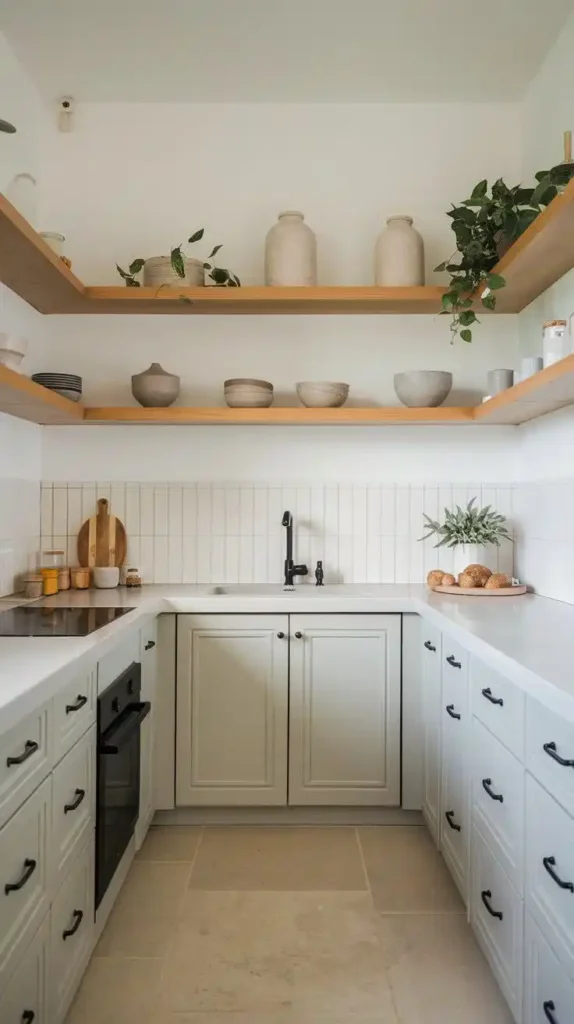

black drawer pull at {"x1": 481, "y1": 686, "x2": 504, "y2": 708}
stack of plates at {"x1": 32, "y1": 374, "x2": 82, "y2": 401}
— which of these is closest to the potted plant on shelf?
black drawer pull at {"x1": 481, "y1": 686, "x2": 504, "y2": 708}

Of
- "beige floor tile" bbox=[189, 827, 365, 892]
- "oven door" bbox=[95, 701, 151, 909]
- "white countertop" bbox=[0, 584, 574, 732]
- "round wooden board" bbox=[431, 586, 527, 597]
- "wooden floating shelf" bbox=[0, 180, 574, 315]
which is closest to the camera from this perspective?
"white countertop" bbox=[0, 584, 574, 732]

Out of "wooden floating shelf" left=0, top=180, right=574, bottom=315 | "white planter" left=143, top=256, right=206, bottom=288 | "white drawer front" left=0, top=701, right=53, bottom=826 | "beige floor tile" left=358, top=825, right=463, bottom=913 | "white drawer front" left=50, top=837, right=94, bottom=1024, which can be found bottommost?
"beige floor tile" left=358, top=825, right=463, bottom=913

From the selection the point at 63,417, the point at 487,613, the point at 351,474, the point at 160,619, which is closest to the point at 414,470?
the point at 351,474

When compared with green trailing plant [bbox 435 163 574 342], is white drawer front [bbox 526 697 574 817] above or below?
below

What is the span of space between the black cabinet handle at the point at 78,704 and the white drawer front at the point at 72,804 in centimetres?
9

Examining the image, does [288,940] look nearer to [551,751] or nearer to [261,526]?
[551,751]

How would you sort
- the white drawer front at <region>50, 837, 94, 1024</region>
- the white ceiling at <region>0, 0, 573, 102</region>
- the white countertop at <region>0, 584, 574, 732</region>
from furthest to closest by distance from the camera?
the white ceiling at <region>0, 0, 573, 102</region>
the white drawer front at <region>50, 837, 94, 1024</region>
the white countertop at <region>0, 584, 574, 732</region>

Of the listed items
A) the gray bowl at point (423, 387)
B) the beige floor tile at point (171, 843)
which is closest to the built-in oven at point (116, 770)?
the beige floor tile at point (171, 843)

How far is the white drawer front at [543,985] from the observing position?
4.26ft

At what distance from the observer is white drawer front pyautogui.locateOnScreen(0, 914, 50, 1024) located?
1293mm

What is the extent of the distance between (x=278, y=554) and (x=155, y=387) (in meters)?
0.89

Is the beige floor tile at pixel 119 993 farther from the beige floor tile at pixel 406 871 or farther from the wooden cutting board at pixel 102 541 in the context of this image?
the wooden cutting board at pixel 102 541

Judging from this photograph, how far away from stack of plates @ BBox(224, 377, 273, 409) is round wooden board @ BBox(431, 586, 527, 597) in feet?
3.41

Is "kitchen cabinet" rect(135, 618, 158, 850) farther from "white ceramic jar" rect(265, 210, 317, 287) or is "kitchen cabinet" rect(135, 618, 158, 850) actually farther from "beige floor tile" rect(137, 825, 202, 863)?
"white ceramic jar" rect(265, 210, 317, 287)
